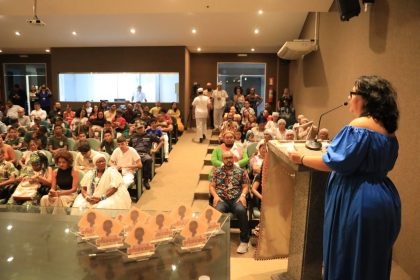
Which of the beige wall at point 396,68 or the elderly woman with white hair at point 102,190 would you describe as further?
the elderly woman with white hair at point 102,190

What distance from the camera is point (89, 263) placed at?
171 centimetres

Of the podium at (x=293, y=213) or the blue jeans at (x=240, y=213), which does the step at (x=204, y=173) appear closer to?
the blue jeans at (x=240, y=213)

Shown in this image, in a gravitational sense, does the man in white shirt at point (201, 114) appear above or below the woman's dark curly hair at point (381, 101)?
below

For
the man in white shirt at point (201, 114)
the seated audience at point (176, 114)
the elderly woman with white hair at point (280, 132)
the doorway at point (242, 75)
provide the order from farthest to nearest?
the doorway at point (242, 75), the seated audience at point (176, 114), the man in white shirt at point (201, 114), the elderly woman with white hair at point (280, 132)

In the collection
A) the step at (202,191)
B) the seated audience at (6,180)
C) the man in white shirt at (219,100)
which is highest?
the man in white shirt at (219,100)

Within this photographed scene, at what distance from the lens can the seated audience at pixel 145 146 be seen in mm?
5562

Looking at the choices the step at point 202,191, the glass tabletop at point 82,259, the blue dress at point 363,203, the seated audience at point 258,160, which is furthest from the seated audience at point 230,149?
the blue dress at point 363,203

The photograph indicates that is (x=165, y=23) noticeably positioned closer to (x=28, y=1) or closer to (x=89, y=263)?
(x=28, y=1)

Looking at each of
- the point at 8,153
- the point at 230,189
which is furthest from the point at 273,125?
the point at 8,153

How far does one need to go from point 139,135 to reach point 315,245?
446cm

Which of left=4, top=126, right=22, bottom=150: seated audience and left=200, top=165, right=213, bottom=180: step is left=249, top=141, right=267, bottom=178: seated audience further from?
left=4, top=126, right=22, bottom=150: seated audience

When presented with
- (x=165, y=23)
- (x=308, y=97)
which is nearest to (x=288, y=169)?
(x=308, y=97)

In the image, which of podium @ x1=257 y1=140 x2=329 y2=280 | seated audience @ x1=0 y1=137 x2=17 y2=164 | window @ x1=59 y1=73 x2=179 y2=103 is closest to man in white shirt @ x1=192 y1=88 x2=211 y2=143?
window @ x1=59 y1=73 x2=179 y2=103

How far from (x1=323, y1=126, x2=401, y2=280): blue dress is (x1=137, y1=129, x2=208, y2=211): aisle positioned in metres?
3.26
